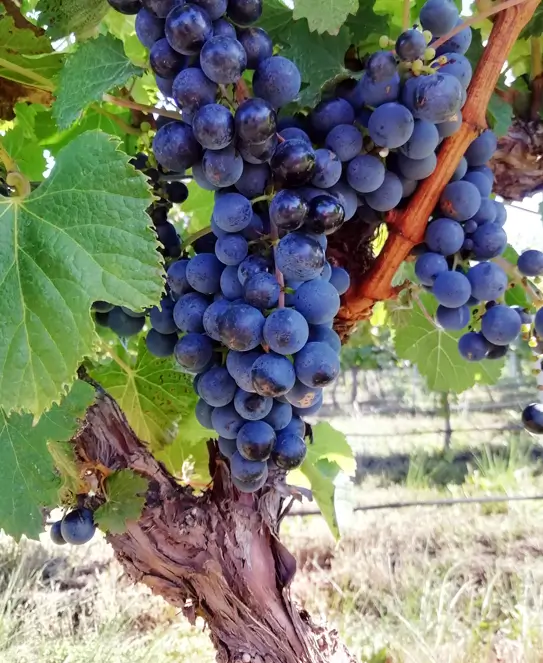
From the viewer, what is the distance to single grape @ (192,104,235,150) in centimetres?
59

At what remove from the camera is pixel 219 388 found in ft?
2.30

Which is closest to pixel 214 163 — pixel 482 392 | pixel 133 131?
pixel 133 131

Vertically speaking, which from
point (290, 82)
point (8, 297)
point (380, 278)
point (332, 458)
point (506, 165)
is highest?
point (506, 165)

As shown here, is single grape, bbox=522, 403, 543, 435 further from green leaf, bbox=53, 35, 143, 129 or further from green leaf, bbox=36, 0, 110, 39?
green leaf, bbox=36, 0, 110, 39

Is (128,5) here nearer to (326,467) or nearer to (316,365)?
(316,365)

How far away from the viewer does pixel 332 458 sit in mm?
1641

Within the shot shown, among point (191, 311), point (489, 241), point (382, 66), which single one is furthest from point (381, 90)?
point (191, 311)

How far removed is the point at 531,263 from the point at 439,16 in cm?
32

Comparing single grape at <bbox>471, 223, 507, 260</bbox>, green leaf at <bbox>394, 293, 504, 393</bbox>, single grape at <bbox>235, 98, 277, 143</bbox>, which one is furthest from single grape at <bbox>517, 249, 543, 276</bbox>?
green leaf at <bbox>394, 293, 504, 393</bbox>

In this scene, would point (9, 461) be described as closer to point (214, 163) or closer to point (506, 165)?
point (214, 163)

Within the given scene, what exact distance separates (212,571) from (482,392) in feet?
23.0

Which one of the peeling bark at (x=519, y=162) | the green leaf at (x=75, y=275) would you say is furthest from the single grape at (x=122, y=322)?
the peeling bark at (x=519, y=162)

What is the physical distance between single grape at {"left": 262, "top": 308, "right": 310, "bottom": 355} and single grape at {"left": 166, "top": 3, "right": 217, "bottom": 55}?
0.28 metres

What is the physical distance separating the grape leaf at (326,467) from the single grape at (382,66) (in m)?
0.82
